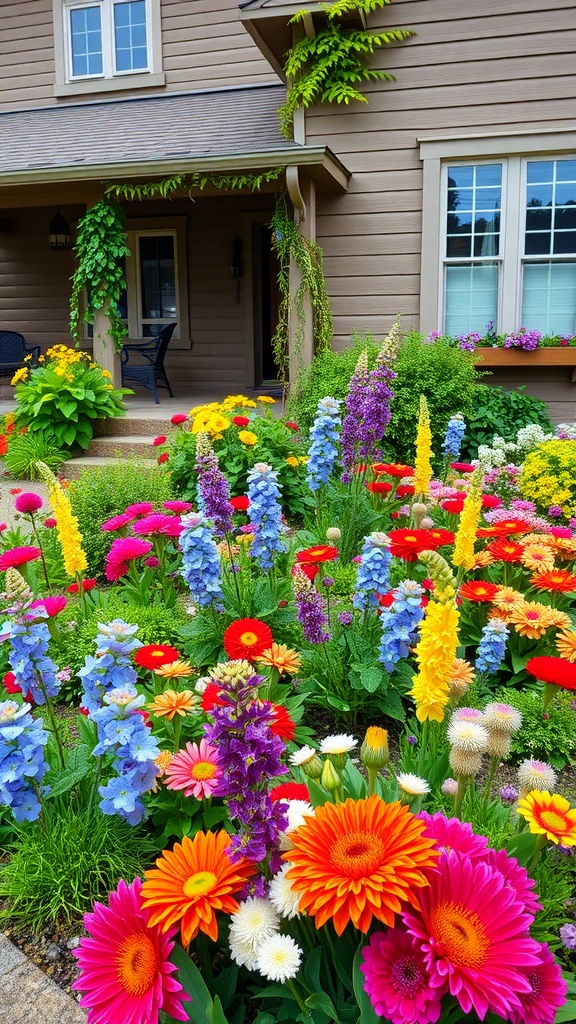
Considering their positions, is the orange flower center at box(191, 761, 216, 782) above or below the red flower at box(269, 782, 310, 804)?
below

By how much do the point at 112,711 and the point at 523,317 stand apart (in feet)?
21.8

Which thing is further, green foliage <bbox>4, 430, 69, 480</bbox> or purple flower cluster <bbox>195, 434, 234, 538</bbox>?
green foliage <bbox>4, 430, 69, 480</bbox>

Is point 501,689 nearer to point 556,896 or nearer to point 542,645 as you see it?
point 542,645

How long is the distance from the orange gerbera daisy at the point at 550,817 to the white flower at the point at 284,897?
0.40m

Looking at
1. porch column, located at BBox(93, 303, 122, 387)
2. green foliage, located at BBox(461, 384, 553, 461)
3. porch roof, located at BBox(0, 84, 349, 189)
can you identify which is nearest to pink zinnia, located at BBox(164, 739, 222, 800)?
green foliage, located at BBox(461, 384, 553, 461)

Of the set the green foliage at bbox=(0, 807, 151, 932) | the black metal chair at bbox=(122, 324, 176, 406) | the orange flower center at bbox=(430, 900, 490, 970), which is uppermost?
the black metal chair at bbox=(122, 324, 176, 406)

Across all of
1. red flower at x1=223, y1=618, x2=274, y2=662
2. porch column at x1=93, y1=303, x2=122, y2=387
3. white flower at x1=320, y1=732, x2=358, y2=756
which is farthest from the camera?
porch column at x1=93, y1=303, x2=122, y2=387

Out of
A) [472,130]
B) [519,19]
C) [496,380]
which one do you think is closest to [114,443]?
[496,380]

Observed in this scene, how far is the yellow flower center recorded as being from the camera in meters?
1.11

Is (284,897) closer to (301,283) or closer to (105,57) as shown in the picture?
(301,283)

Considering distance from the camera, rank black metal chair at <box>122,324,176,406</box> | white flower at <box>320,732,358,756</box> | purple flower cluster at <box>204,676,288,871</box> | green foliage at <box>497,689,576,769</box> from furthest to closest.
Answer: black metal chair at <box>122,324,176,406</box> < green foliage at <box>497,689,576,769</box> < white flower at <box>320,732,358,756</box> < purple flower cluster at <box>204,676,288,871</box>

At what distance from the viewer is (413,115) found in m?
6.96

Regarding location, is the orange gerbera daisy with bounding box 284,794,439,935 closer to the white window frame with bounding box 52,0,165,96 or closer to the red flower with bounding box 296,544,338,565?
the red flower with bounding box 296,544,338,565

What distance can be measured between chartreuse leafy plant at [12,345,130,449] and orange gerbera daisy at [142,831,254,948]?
609cm
